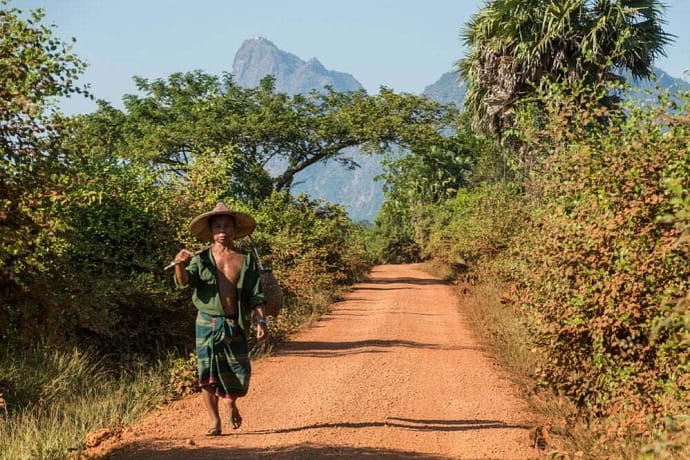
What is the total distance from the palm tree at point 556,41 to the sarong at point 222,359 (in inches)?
561

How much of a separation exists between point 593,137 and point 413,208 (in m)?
46.1

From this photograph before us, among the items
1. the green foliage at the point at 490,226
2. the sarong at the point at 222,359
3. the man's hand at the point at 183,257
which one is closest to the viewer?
the man's hand at the point at 183,257

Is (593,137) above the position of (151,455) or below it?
above

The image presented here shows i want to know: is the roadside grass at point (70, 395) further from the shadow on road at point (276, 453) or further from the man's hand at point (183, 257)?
the man's hand at point (183, 257)

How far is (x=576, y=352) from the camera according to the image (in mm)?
8117

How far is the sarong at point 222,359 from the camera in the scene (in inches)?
309

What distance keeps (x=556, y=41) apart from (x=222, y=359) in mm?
15950

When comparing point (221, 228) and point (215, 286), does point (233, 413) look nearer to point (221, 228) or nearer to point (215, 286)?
point (215, 286)

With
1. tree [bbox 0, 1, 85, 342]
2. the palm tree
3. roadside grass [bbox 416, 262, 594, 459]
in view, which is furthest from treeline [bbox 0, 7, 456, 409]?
the palm tree

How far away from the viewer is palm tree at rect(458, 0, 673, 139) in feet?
68.1

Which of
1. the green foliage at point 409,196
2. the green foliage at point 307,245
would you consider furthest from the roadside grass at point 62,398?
the green foliage at point 409,196

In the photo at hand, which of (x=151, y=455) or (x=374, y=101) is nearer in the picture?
(x=151, y=455)

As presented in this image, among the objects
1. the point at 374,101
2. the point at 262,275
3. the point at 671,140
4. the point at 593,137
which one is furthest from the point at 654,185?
the point at 374,101

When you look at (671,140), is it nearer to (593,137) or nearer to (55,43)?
(593,137)
